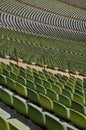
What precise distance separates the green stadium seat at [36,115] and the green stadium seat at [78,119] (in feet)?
2.72

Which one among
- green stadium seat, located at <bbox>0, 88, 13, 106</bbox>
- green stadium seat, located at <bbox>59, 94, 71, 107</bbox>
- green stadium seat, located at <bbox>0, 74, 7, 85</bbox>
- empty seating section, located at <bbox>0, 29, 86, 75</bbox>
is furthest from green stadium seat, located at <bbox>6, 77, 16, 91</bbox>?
empty seating section, located at <bbox>0, 29, 86, 75</bbox>

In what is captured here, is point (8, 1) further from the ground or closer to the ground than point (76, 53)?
further from the ground

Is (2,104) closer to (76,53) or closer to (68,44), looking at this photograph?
(76,53)

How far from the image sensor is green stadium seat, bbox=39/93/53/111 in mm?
7078

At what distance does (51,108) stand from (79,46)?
21.9 m

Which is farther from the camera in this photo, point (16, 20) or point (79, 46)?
point (16, 20)

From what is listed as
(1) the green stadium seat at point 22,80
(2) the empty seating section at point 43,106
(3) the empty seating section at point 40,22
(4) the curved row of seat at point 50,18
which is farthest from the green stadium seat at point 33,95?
(4) the curved row of seat at point 50,18

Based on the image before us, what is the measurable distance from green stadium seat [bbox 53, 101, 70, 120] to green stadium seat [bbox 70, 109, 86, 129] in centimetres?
16

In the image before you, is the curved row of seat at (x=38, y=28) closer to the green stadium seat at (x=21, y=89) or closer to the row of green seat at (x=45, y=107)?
the green stadium seat at (x=21, y=89)

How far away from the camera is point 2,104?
7.14m

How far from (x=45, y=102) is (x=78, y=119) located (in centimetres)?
106

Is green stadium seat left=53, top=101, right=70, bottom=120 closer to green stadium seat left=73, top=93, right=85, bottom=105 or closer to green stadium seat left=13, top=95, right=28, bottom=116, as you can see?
green stadium seat left=13, top=95, right=28, bottom=116

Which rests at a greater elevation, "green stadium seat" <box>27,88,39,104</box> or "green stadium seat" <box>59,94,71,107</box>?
"green stadium seat" <box>27,88,39,104</box>

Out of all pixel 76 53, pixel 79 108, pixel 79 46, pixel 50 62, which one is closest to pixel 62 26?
pixel 79 46
